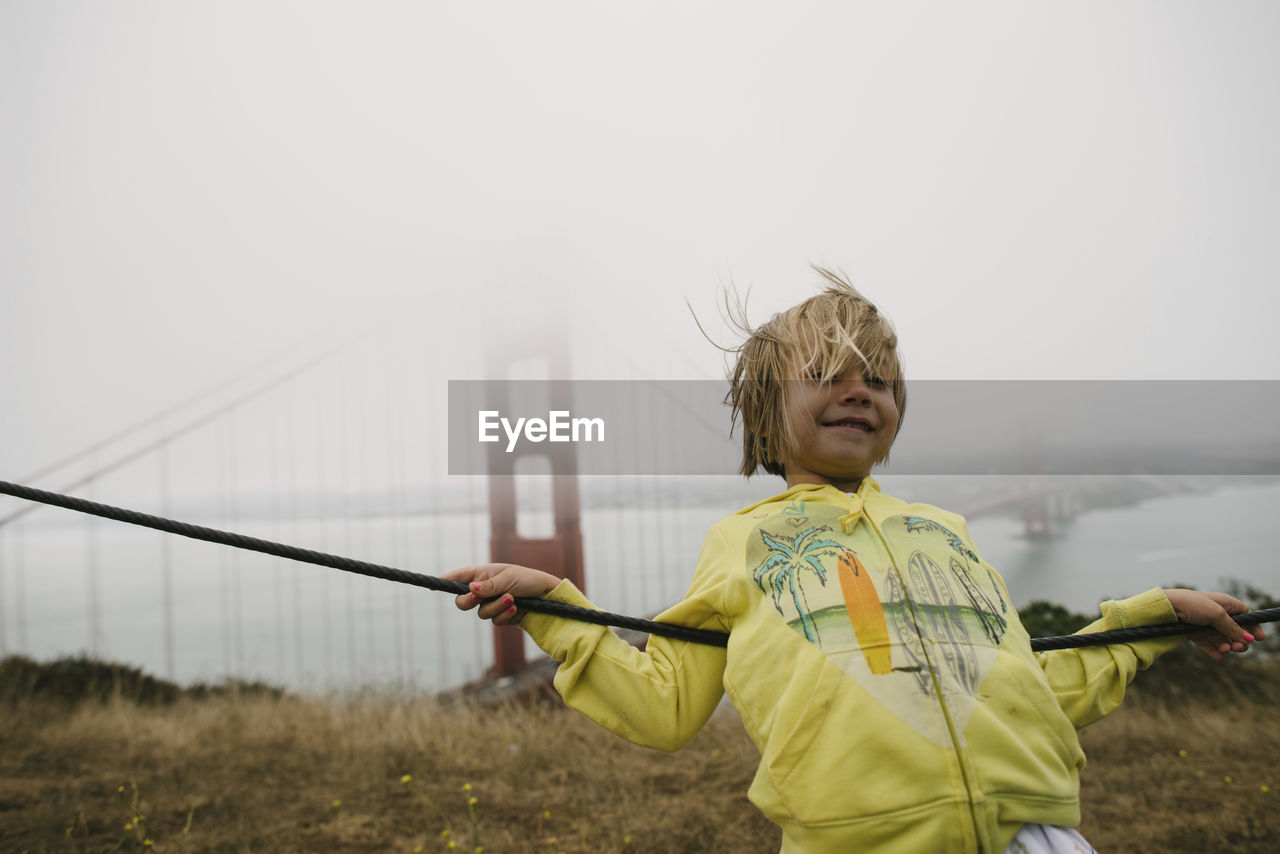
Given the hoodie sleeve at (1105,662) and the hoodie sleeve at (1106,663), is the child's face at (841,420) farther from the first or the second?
the hoodie sleeve at (1106,663)

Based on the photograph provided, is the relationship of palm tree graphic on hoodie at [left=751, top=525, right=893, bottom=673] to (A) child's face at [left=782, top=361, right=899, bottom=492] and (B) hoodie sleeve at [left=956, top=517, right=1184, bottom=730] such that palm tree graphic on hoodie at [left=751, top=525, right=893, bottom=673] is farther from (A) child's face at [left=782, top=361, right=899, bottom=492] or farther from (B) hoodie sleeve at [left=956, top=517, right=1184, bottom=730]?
(B) hoodie sleeve at [left=956, top=517, right=1184, bottom=730]

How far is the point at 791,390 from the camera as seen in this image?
1022mm

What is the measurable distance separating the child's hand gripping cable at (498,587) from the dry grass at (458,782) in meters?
1.32

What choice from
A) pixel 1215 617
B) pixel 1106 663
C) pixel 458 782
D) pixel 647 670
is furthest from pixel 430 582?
pixel 458 782

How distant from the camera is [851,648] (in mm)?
811

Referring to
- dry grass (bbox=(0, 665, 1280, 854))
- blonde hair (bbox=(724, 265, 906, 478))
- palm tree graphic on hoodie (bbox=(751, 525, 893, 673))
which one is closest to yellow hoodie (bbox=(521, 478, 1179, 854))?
palm tree graphic on hoodie (bbox=(751, 525, 893, 673))

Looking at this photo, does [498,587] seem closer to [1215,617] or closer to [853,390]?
[853,390]

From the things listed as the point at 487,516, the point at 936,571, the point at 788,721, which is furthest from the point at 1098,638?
the point at 487,516

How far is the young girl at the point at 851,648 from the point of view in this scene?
2.43 feet

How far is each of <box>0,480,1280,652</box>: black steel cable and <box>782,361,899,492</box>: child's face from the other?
0.31m

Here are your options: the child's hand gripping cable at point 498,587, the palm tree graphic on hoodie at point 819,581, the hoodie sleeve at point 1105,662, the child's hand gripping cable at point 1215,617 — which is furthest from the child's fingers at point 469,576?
the child's hand gripping cable at point 1215,617

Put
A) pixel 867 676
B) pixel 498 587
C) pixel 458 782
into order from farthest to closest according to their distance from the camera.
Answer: pixel 458 782
pixel 498 587
pixel 867 676

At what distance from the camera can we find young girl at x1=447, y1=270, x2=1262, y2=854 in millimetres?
742

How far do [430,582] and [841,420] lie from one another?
65 cm
